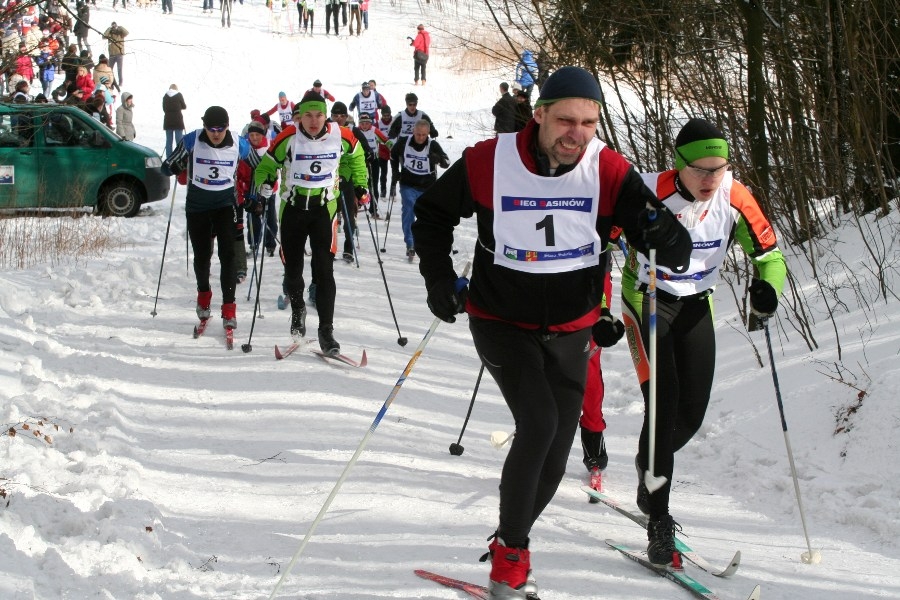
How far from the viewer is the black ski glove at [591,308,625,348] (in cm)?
415

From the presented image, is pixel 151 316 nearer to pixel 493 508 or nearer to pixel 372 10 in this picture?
pixel 493 508

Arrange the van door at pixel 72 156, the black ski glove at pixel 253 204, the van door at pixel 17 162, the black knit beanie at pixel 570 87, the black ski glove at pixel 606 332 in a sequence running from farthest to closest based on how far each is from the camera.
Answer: the van door at pixel 72 156 → the van door at pixel 17 162 → the black ski glove at pixel 253 204 → the black ski glove at pixel 606 332 → the black knit beanie at pixel 570 87

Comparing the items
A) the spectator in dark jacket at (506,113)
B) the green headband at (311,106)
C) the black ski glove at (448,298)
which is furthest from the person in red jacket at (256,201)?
the black ski glove at (448,298)

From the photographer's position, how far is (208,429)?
6617mm

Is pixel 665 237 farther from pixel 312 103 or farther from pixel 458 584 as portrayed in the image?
pixel 312 103

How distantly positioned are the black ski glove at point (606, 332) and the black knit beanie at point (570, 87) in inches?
36.7

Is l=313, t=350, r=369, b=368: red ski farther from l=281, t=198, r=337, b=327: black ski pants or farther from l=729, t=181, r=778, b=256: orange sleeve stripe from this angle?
l=729, t=181, r=778, b=256: orange sleeve stripe

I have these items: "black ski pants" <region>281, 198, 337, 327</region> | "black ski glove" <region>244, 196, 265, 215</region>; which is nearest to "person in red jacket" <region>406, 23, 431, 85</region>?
"black ski glove" <region>244, 196, 265, 215</region>

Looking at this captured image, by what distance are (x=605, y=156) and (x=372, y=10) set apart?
1819 inches

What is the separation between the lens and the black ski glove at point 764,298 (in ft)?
14.4

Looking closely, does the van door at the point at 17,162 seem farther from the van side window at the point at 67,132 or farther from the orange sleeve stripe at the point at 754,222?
the orange sleeve stripe at the point at 754,222

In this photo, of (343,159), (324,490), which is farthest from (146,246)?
(324,490)

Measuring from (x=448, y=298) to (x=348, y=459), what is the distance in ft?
8.22

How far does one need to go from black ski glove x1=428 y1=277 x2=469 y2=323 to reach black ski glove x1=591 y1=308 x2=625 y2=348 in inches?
23.5
